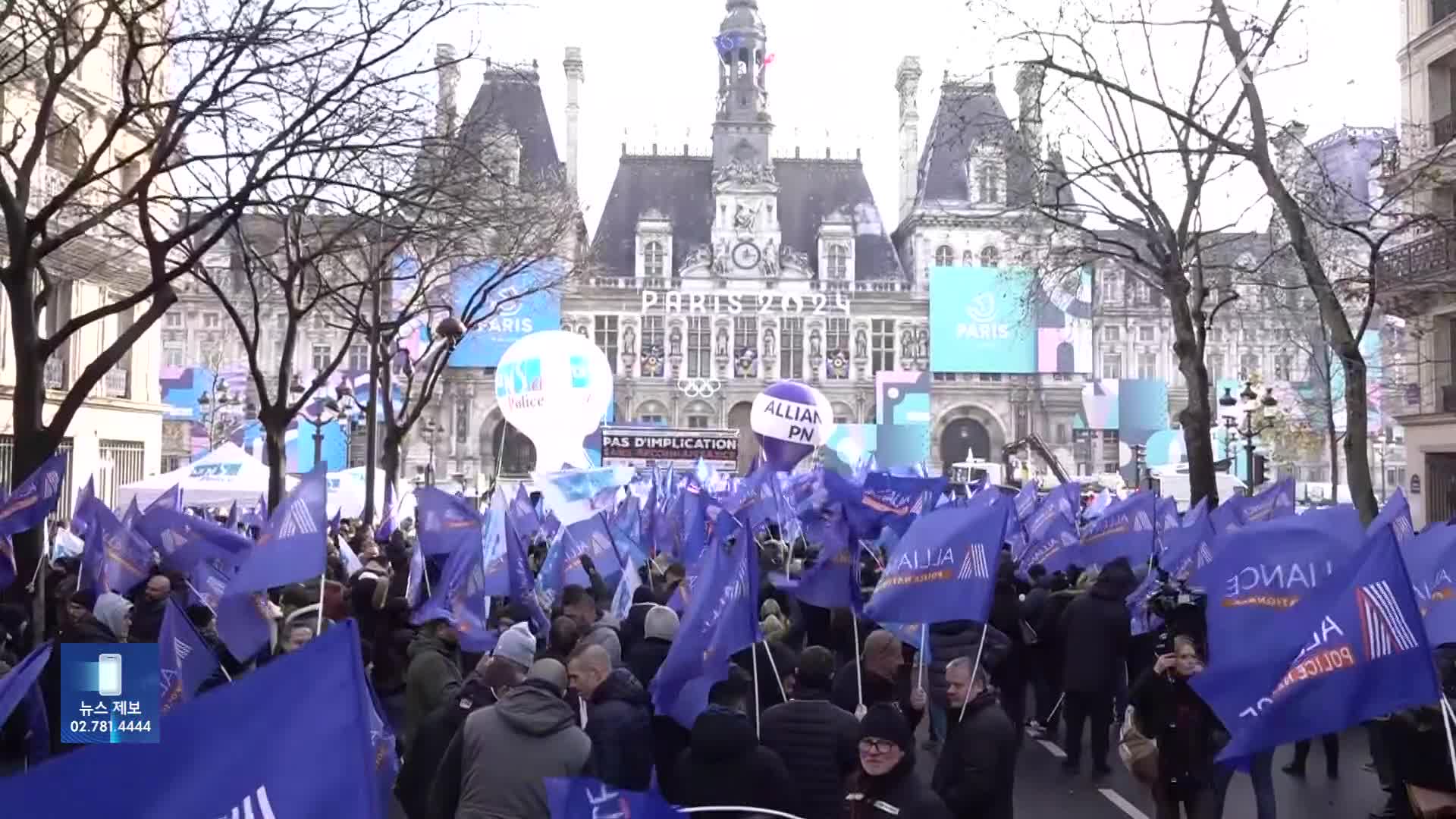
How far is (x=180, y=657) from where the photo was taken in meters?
6.52

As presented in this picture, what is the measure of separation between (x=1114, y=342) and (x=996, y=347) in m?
8.68

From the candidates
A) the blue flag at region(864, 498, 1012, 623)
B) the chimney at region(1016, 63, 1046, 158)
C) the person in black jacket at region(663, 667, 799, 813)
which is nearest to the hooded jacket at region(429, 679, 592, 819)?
the person in black jacket at region(663, 667, 799, 813)

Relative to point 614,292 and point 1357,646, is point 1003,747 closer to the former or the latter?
point 1357,646

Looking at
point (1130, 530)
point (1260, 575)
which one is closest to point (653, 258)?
point (1130, 530)

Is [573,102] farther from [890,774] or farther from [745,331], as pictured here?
[890,774]

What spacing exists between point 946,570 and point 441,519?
612 cm

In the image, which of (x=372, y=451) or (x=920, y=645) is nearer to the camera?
(x=920, y=645)

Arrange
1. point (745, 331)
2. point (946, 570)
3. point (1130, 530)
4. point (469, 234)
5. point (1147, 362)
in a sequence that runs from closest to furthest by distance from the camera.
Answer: point (946, 570)
point (1130, 530)
point (469, 234)
point (745, 331)
point (1147, 362)

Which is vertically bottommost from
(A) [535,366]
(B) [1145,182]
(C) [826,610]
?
(C) [826,610]

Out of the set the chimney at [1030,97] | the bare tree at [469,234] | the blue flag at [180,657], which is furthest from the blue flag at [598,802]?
the chimney at [1030,97]

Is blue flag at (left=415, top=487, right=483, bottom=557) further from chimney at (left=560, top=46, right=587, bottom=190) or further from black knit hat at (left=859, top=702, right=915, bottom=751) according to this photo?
chimney at (left=560, top=46, right=587, bottom=190)

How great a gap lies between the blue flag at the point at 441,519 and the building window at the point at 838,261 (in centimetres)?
4872

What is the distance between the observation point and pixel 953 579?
774 centimetres

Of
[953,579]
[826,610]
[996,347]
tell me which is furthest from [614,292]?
[953,579]
